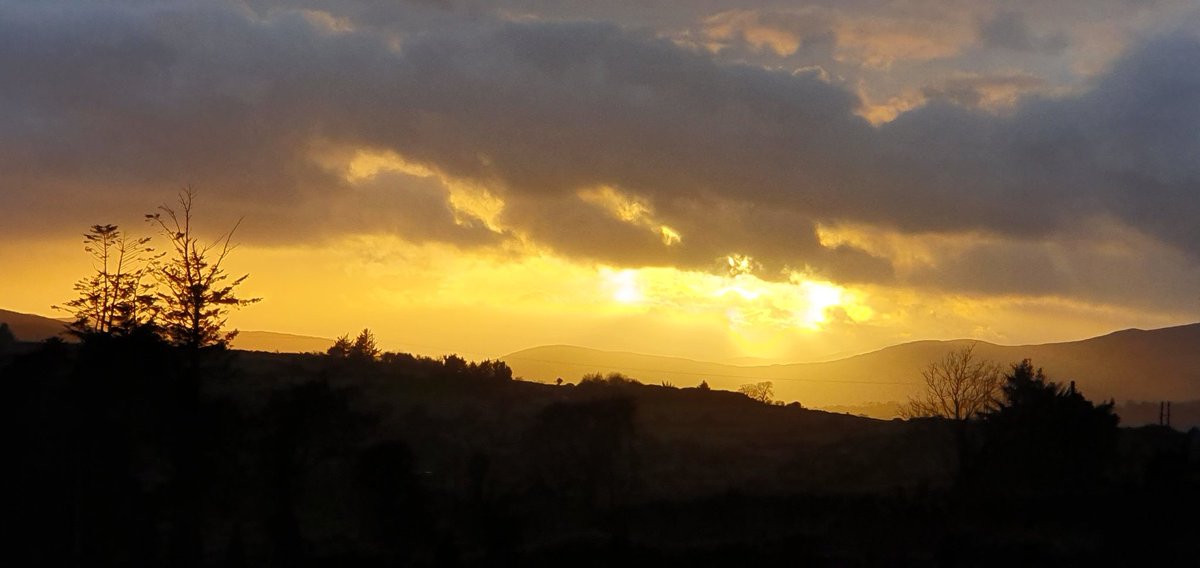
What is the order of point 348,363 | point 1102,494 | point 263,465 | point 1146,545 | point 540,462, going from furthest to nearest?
point 348,363, point 540,462, point 1102,494, point 263,465, point 1146,545

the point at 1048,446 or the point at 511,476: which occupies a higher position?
the point at 1048,446

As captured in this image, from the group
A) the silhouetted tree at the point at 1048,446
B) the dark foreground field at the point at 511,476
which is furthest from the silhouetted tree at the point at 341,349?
the silhouetted tree at the point at 1048,446

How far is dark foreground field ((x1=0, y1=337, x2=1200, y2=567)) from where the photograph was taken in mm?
45219

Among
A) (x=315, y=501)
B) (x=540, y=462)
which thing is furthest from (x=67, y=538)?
(x=540, y=462)

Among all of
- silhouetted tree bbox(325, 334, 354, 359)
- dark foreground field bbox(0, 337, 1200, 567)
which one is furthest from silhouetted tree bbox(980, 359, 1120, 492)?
silhouetted tree bbox(325, 334, 354, 359)

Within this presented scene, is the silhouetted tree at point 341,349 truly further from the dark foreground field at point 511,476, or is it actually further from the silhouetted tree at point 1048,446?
the silhouetted tree at point 1048,446

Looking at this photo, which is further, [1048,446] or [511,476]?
[511,476]

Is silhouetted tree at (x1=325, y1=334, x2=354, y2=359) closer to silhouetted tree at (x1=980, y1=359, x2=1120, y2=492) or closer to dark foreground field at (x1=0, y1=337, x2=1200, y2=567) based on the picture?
dark foreground field at (x1=0, y1=337, x2=1200, y2=567)

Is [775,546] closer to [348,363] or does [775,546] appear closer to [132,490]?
[132,490]

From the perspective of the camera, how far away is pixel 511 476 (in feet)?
263

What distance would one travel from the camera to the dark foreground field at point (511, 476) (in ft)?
148

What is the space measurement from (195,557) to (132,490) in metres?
3.93

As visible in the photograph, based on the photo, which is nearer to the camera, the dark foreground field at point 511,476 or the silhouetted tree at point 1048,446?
the dark foreground field at point 511,476

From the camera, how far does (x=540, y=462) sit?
8069 centimetres
